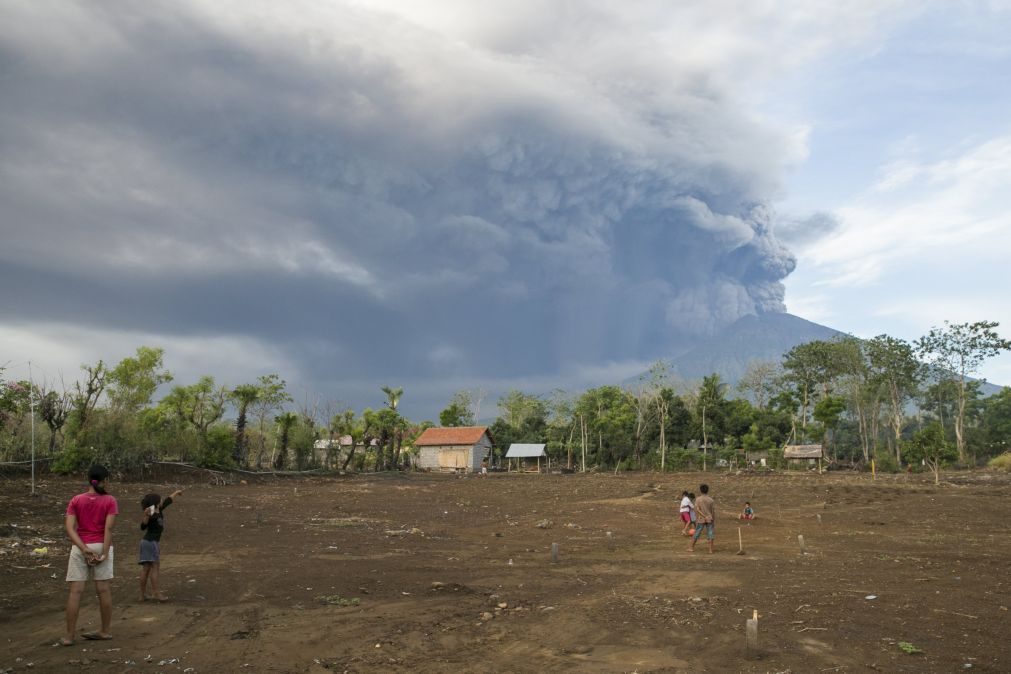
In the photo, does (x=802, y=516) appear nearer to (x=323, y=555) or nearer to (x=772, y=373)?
(x=323, y=555)

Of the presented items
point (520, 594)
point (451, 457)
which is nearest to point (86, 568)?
point (520, 594)

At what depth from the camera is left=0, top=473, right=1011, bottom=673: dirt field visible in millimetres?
7812

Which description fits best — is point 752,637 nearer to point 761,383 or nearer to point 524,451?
point 524,451

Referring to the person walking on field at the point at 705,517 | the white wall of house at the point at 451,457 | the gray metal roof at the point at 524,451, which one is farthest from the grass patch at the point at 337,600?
the gray metal roof at the point at 524,451

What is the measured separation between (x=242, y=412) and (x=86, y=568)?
38.0 meters

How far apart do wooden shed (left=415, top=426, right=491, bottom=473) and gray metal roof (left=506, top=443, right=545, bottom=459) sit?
2859 millimetres

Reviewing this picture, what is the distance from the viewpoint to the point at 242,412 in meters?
43.8

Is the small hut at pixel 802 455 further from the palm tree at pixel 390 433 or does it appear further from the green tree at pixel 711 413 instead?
the palm tree at pixel 390 433

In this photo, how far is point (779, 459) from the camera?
55.8 m

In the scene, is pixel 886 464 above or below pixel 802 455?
below

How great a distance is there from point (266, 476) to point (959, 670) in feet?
133

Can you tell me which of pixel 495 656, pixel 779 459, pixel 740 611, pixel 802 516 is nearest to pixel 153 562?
pixel 495 656

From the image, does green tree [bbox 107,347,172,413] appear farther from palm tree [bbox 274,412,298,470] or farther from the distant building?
the distant building

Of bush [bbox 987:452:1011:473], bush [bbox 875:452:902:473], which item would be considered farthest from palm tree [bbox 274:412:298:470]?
bush [bbox 987:452:1011:473]
